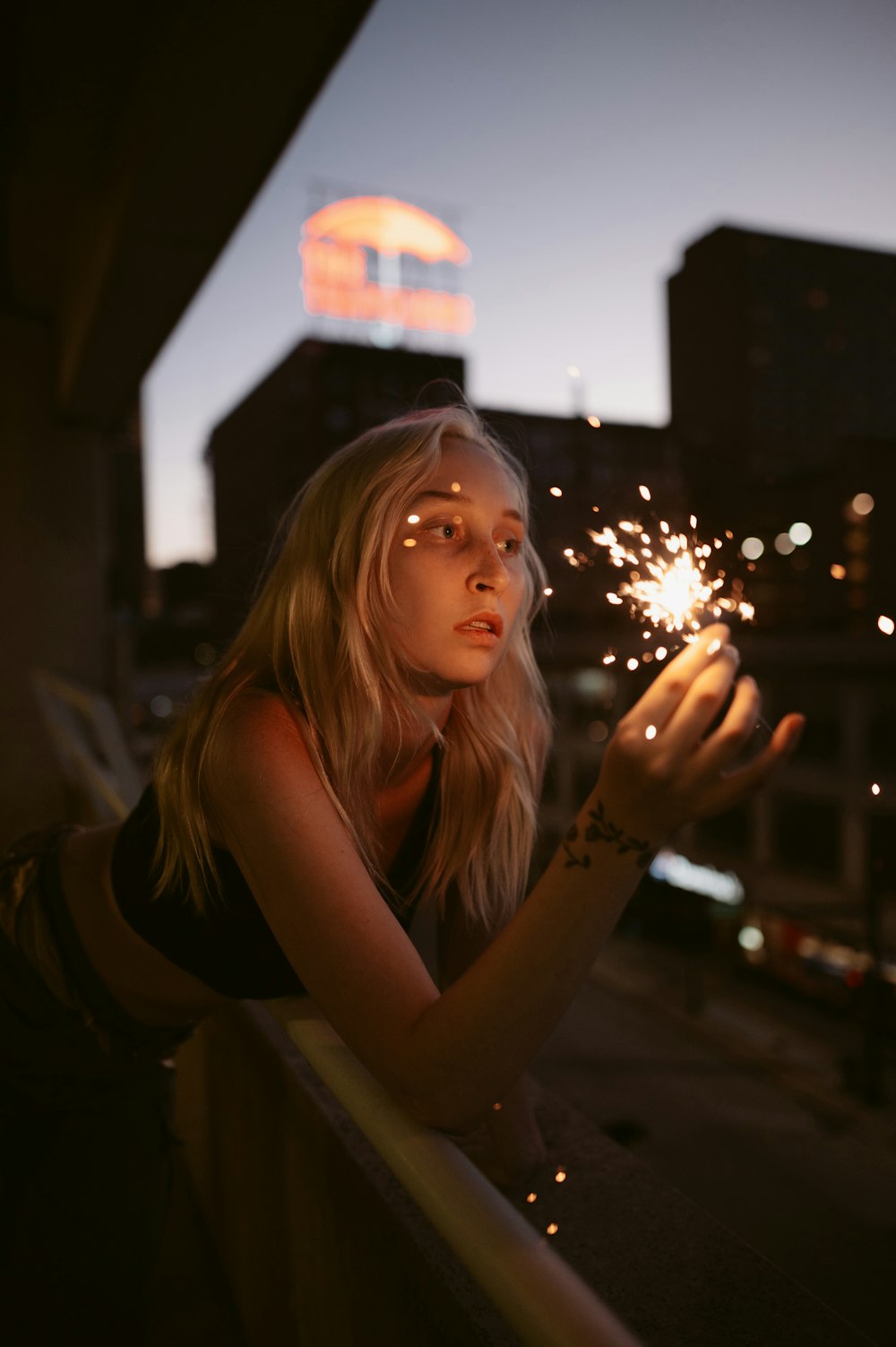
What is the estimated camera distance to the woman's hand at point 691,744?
1.82 ft

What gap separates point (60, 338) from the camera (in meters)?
5.39

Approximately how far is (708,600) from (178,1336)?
1517 mm

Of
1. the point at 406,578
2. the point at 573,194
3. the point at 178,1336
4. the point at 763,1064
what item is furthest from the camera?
the point at 763,1064

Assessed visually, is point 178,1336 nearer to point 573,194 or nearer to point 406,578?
point 406,578

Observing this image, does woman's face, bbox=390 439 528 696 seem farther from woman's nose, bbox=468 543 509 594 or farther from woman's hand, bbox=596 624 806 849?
woman's hand, bbox=596 624 806 849

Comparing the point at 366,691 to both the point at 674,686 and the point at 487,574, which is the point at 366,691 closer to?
the point at 487,574

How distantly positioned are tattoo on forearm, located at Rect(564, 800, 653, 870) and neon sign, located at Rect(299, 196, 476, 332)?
32.9 ft

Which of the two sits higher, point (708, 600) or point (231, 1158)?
point (708, 600)

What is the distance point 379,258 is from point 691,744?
12002 mm

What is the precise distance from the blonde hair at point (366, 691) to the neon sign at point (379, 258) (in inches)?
375

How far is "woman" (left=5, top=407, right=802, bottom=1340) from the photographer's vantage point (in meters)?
0.63

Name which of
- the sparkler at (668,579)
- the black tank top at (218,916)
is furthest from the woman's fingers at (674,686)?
the black tank top at (218,916)

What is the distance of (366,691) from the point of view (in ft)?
3.01

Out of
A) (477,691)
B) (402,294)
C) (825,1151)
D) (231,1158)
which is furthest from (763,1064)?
(402,294)
